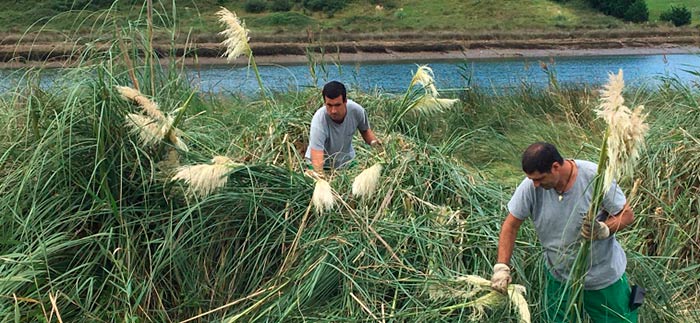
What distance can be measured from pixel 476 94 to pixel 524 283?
6.41 m

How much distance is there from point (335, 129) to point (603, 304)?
87.1 inches

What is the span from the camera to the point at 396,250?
3.30m

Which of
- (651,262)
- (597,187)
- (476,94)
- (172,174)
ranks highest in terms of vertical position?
(597,187)

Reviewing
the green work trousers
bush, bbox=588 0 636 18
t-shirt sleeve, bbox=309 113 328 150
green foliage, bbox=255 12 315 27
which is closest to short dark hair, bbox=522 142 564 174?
the green work trousers

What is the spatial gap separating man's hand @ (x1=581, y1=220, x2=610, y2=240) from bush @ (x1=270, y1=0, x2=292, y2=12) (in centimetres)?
4307

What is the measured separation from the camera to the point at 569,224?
2912mm

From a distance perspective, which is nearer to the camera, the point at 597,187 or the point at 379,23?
the point at 597,187

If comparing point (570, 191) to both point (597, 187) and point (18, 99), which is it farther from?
point (18, 99)

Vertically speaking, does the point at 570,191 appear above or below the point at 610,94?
below

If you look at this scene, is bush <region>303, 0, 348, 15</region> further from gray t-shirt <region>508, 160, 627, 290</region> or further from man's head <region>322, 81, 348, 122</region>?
gray t-shirt <region>508, 160, 627, 290</region>

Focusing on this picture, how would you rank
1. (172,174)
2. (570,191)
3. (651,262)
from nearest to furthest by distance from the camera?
(570,191) → (172,174) → (651,262)

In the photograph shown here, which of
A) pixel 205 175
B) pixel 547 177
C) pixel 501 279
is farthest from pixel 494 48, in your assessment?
pixel 205 175

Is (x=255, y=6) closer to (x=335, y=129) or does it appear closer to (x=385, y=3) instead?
(x=385, y=3)

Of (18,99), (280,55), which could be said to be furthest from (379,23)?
(18,99)
